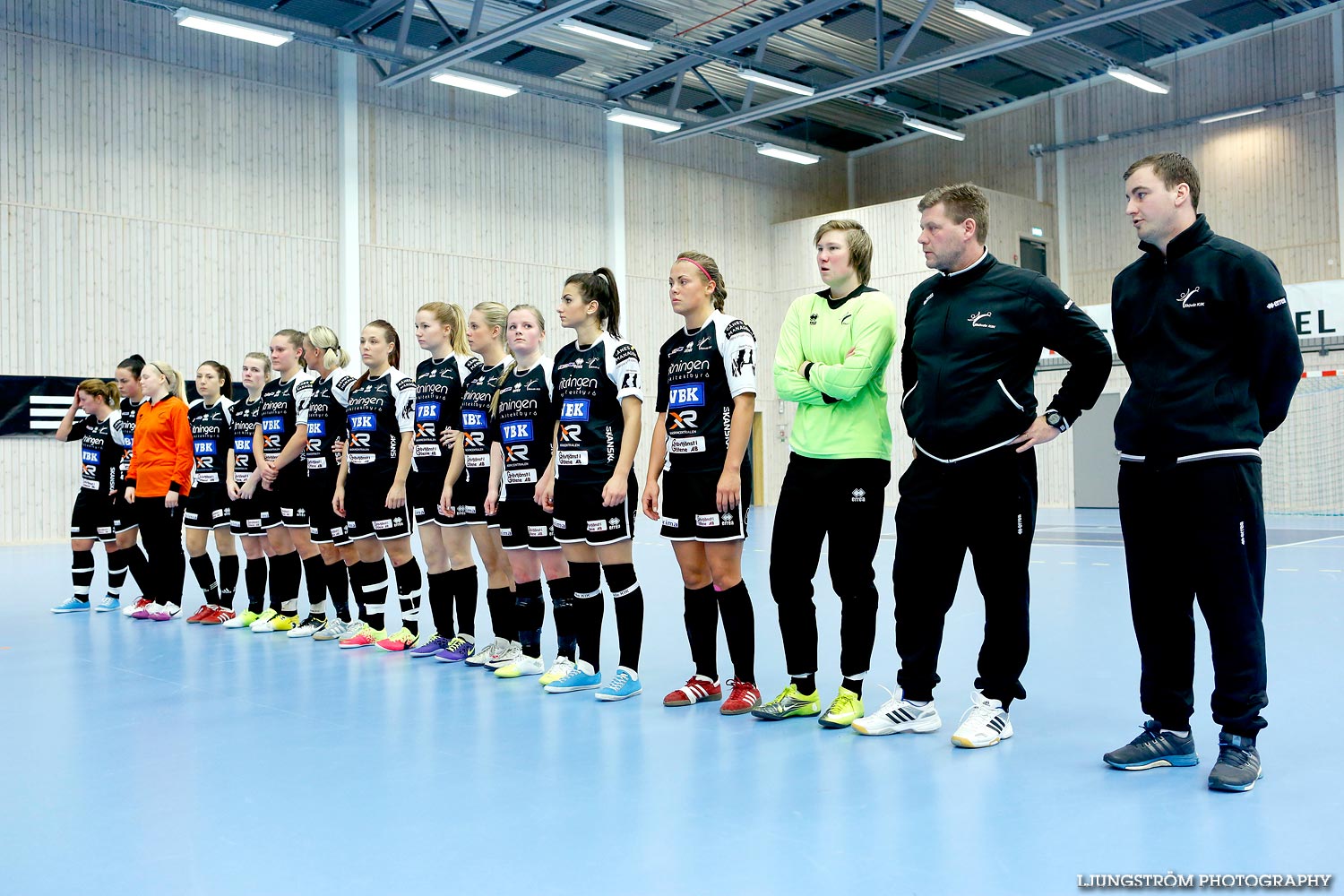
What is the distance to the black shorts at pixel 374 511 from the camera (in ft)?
19.9

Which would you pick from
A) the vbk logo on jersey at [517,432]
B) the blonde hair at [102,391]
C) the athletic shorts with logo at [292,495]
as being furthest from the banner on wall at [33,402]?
the vbk logo on jersey at [517,432]

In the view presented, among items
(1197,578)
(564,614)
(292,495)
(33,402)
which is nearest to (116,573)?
(292,495)

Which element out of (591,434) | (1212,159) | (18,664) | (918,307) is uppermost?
(1212,159)

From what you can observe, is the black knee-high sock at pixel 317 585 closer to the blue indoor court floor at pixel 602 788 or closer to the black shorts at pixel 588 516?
the blue indoor court floor at pixel 602 788

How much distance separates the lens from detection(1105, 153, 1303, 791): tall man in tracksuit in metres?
3.14

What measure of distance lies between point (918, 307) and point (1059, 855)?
6.36 ft

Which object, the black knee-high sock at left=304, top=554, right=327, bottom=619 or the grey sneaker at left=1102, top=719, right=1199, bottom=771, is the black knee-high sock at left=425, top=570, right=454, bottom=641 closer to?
the black knee-high sock at left=304, top=554, right=327, bottom=619

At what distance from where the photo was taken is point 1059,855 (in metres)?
2.60

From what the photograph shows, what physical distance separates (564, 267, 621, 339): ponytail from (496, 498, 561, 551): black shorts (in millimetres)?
889

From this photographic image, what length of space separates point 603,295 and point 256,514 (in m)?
3.38

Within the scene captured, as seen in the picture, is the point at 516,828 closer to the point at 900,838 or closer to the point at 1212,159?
the point at 900,838

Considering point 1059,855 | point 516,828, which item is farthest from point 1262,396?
point 516,828

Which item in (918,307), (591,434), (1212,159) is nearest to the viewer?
(918,307)

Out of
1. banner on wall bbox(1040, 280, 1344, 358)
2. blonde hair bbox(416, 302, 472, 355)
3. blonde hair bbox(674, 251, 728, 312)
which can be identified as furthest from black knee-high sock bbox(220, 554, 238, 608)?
banner on wall bbox(1040, 280, 1344, 358)
